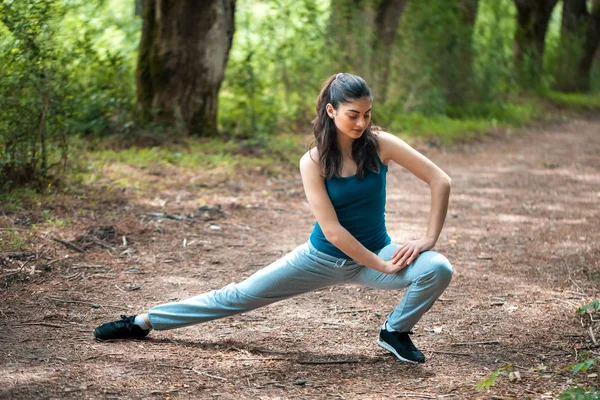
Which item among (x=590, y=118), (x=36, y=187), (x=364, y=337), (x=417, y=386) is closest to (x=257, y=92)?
(x=36, y=187)

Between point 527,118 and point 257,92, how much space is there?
6.90m

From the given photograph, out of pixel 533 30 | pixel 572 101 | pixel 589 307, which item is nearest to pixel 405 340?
pixel 589 307

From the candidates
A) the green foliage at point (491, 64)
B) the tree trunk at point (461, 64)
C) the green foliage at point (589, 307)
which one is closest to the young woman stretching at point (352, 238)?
the green foliage at point (589, 307)

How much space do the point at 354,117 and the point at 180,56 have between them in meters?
6.48

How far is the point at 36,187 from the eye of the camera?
6.70 m

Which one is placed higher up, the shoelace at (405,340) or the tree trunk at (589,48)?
the tree trunk at (589,48)

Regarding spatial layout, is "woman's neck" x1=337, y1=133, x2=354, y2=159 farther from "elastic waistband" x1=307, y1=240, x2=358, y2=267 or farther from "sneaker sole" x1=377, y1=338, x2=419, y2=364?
"sneaker sole" x1=377, y1=338, x2=419, y2=364

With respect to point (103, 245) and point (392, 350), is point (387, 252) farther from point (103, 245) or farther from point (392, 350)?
point (103, 245)

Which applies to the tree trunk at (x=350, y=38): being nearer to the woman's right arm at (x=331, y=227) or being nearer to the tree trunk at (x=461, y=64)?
the tree trunk at (x=461, y=64)

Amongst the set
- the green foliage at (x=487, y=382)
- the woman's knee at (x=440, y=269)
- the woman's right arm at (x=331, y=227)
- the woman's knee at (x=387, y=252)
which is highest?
the woman's right arm at (x=331, y=227)

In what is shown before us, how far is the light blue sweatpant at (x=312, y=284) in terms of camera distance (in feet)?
12.2

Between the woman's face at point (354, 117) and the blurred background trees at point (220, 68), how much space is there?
3.46 metres

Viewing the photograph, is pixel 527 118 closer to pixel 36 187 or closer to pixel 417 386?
pixel 36 187

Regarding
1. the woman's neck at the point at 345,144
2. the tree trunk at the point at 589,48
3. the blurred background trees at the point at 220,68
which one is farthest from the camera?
the tree trunk at the point at 589,48
